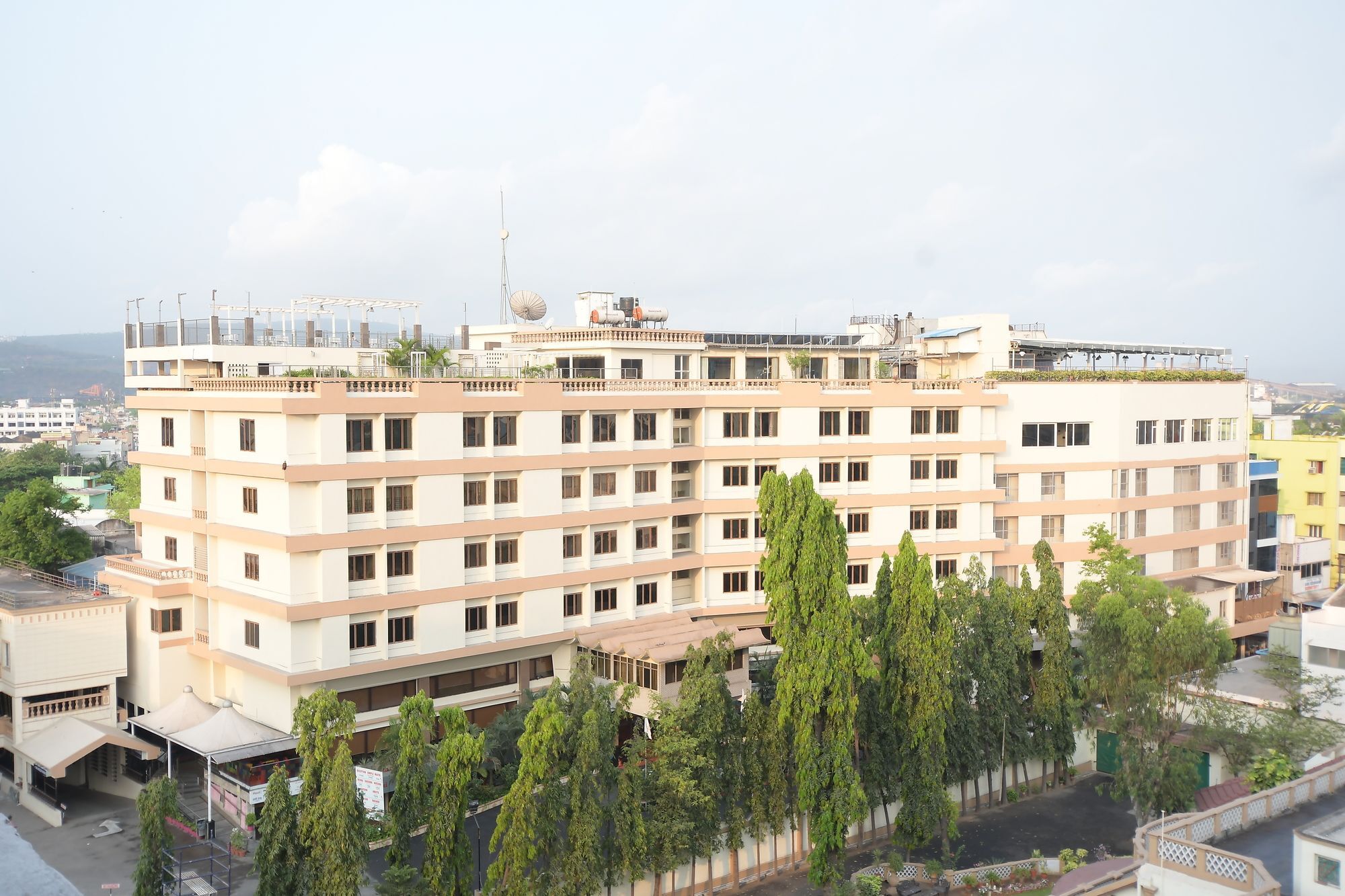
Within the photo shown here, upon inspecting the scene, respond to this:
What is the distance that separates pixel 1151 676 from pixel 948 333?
2179 cm

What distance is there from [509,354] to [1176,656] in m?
25.6

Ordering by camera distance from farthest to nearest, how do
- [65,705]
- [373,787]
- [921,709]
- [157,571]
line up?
[157,571] → [65,705] → [921,709] → [373,787]

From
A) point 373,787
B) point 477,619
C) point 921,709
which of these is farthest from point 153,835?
point 921,709

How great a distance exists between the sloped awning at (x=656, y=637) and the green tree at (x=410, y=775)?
40.4ft

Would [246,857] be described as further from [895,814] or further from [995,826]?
[995,826]

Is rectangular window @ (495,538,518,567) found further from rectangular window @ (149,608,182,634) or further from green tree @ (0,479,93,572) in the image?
green tree @ (0,479,93,572)

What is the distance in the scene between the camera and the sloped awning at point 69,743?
3359cm

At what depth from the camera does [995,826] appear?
35.0 m

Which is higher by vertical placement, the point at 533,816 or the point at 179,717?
the point at 533,816

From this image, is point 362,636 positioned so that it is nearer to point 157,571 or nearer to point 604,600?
point 157,571

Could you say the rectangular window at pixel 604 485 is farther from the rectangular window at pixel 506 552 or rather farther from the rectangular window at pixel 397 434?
the rectangular window at pixel 397 434

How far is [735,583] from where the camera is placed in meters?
43.1

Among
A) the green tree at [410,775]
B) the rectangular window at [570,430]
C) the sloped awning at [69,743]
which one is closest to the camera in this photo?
the green tree at [410,775]

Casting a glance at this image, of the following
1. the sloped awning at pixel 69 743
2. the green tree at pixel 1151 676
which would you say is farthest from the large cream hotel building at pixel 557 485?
the green tree at pixel 1151 676
